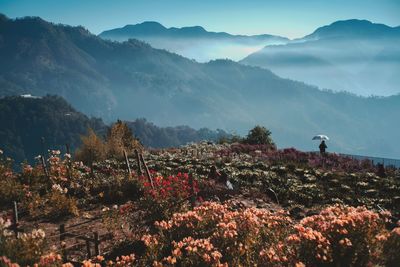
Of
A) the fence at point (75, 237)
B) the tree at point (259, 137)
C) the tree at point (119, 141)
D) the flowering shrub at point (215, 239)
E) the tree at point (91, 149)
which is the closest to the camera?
the flowering shrub at point (215, 239)

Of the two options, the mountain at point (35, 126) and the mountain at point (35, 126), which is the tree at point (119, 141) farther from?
the mountain at point (35, 126)

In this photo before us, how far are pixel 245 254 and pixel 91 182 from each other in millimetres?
8175

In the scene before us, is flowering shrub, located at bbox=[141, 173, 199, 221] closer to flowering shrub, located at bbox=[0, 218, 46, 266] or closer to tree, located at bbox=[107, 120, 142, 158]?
flowering shrub, located at bbox=[0, 218, 46, 266]

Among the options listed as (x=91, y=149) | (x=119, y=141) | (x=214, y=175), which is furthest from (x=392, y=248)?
(x=119, y=141)

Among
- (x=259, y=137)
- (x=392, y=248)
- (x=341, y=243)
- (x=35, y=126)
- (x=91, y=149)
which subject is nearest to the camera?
(x=341, y=243)

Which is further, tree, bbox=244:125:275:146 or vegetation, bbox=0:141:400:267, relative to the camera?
tree, bbox=244:125:275:146

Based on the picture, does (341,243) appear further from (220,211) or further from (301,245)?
(220,211)

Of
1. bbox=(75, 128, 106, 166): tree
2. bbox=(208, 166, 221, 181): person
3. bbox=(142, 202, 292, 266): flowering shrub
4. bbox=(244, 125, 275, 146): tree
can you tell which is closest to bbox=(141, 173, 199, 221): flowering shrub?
bbox=(142, 202, 292, 266): flowering shrub

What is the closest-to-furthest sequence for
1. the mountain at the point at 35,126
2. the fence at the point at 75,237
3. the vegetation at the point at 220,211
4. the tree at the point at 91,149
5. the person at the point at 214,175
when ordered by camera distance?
the vegetation at the point at 220,211 → the fence at the point at 75,237 → the person at the point at 214,175 → the tree at the point at 91,149 → the mountain at the point at 35,126

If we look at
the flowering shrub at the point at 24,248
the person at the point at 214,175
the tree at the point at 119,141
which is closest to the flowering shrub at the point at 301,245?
the flowering shrub at the point at 24,248

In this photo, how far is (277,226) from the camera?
8.55 metres

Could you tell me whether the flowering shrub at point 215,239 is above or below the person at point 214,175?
above

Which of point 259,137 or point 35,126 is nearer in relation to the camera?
point 259,137

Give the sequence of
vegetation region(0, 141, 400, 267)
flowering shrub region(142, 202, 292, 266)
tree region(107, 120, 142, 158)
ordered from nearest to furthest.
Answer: vegetation region(0, 141, 400, 267) < flowering shrub region(142, 202, 292, 266) < tree region(107, 120, 142, 158)
